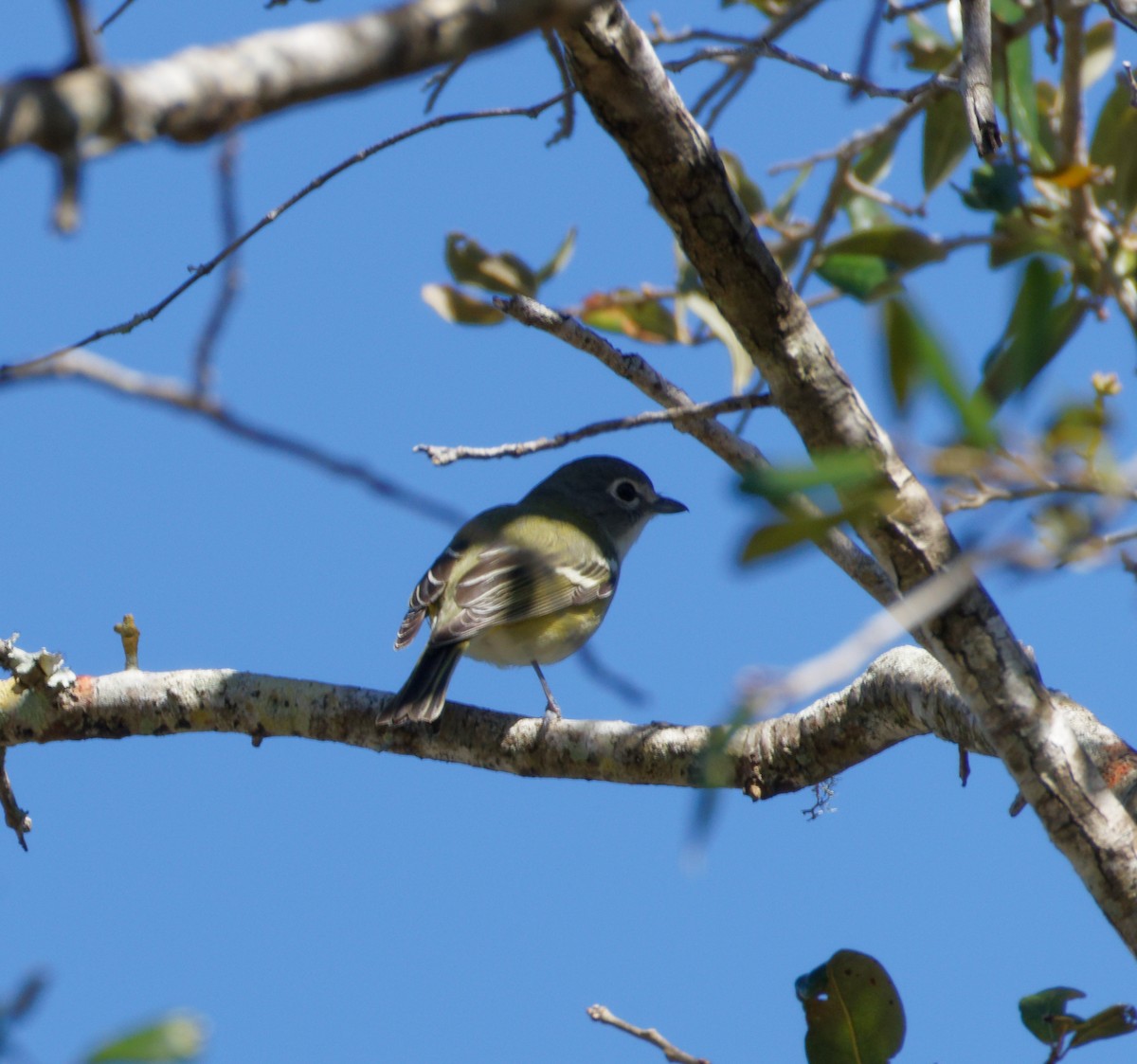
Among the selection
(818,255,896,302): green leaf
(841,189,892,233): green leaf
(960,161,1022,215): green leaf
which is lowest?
(960,161,1022,215): green leaf

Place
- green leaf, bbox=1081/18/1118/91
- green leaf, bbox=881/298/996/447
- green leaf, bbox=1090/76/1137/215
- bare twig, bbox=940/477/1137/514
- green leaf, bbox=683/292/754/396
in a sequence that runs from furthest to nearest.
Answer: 1. green leaf, bbox=1081/18/1118/91
2. green leaf, bbox=683/292/754/396
3. green leaf, bbox=1090/76/1137/215
4. bare twig, bbox=940/477/1137/514
5. green leaf, bbox=881/298/996/447

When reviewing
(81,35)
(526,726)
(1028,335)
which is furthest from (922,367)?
(526,726)

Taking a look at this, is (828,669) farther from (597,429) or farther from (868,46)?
(868,46)

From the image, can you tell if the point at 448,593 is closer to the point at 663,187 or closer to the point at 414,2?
the point at 663,187

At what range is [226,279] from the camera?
160 cm

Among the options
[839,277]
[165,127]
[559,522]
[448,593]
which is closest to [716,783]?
[165,127]

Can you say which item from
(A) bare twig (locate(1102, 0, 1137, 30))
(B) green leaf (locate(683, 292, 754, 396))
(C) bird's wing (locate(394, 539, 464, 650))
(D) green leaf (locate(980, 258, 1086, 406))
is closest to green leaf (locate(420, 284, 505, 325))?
(B) green leaf (locate(683, 292, 754, 396))

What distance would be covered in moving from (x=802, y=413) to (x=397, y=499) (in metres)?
1.04

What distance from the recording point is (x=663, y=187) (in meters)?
2.12

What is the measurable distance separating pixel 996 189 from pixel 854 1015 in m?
1.68

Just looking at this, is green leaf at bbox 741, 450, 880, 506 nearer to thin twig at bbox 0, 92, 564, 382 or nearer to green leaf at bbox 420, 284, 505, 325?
thin twig at bbox 0, 92, 564, 382

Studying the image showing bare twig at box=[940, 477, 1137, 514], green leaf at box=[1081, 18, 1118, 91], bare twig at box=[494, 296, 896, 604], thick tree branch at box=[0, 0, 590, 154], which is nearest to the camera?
thick tree branch at box=[0, 0, 590, 154]

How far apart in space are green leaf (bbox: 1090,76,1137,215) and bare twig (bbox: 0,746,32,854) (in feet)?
11.1

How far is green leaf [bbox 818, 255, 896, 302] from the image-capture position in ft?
10.1
